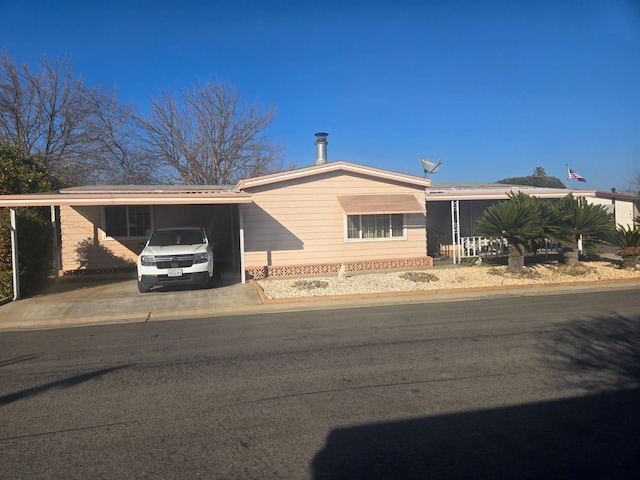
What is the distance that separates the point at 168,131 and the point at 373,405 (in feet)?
84.4

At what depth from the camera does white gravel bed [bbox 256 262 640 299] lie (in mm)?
12148

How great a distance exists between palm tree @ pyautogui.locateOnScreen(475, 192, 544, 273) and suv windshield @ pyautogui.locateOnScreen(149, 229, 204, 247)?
776cm

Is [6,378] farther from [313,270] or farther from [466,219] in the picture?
A: [466,219]

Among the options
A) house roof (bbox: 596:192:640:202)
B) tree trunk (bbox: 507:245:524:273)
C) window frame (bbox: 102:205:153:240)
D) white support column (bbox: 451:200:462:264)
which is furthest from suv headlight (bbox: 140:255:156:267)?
house roof (bbox: 596:192:640:202)

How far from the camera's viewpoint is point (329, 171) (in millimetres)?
15109

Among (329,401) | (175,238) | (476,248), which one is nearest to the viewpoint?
(329,401)

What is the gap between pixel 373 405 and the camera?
15.7ft

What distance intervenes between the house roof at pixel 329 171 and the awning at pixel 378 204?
1.89ft

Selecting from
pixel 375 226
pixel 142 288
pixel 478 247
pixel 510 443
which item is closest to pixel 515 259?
→ pixel 478 247

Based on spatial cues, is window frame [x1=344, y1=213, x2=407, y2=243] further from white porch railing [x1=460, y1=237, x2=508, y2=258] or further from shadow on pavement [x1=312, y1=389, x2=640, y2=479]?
shadow on pavement [x1=312, y1=389, x2=640, y2=479]

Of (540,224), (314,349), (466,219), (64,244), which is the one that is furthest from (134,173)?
(314,349)

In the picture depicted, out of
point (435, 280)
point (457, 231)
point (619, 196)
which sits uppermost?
point (619, 196)

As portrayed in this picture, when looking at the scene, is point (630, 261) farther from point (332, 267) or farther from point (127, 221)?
point (127, 221)

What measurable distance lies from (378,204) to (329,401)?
1075 centimetres
